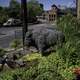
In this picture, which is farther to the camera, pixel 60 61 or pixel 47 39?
pixel 47 39

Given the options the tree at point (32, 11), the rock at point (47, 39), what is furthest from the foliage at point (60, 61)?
the tree at point (32, 11)

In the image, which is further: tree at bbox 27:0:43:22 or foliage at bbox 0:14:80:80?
tree at bbox 27:0:43:22

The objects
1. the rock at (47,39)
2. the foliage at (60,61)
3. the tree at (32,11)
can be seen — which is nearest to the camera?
the foliage at (60,61)

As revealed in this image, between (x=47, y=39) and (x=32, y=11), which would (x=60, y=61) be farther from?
(x=32, y=11)

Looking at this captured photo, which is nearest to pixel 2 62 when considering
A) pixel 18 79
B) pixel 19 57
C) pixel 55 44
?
pixel 19 57

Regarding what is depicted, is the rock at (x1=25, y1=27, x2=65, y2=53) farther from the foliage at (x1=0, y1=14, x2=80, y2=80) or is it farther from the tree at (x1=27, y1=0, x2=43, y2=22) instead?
the tree at (x1=27, y1=0, x2=43, y2=22)

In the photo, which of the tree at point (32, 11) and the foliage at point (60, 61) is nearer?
the foliage at point (60, 61)

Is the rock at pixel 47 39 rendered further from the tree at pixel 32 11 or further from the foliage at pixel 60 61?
the tree at pixel 32 11

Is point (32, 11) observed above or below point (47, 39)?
above

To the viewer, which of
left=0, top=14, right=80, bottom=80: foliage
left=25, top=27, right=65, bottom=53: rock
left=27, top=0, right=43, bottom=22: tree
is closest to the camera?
left=0, top=14, right=80, bottom=80: foliage

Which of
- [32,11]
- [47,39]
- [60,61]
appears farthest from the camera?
[32,11]

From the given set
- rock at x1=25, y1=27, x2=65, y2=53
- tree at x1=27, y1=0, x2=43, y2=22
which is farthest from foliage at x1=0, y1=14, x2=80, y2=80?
tree at x1=27, y1=0, x2=43, y2=22

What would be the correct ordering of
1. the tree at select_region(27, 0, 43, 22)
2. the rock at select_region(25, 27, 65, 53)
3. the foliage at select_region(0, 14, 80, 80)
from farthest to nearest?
1. the tree at select_region(27, 0, 43, 22)
2. the rock at select_region(25, 27, 65, 53)
3. the foliage at select_region(0, 14, 80, 80)

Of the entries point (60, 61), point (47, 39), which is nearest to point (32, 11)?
point (47, 39)
